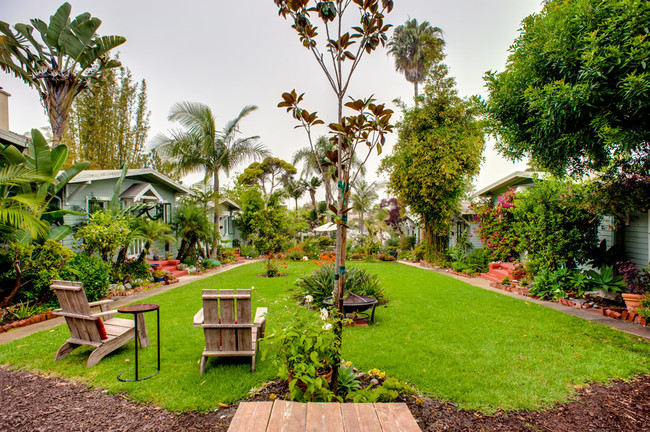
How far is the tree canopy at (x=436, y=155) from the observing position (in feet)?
53.3

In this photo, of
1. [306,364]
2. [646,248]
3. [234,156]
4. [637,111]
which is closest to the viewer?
[306,364]

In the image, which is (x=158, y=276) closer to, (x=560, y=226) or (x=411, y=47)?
(x=560, y=226)

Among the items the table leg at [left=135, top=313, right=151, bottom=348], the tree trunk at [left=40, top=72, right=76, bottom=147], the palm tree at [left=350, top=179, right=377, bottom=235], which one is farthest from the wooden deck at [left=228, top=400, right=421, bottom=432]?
the palm tree at [left=350, top=179, right=377, bottom=235]

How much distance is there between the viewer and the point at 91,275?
8.09 metres

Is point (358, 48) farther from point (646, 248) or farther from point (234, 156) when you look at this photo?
A: point (234, 156)

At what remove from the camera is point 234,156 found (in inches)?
731

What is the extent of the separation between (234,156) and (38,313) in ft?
42.0

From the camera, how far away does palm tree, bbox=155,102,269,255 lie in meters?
17.3

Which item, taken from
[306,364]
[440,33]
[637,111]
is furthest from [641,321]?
[440,33]

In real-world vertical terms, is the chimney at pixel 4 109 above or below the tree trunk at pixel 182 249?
above

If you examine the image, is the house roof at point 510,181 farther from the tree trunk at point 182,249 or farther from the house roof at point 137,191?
the house roof at point 137,191

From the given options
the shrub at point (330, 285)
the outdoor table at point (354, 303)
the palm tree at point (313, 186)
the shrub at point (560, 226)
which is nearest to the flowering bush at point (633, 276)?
the shrub at point (560, 226)

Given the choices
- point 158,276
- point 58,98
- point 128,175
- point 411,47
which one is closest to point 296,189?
point 411,47

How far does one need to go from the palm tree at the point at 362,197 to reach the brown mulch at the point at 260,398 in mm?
27874
